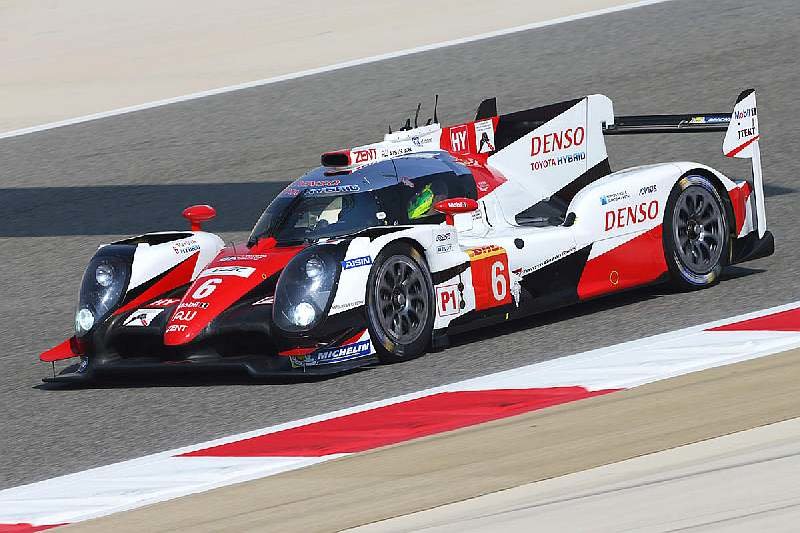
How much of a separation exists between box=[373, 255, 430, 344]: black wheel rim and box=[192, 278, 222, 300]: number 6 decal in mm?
870

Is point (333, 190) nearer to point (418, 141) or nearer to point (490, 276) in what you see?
point (490, 276)

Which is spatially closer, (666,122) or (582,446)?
(582,446)

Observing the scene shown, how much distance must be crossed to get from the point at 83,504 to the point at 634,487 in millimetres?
2068

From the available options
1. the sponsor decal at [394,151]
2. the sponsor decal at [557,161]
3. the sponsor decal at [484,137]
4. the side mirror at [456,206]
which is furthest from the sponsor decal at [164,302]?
the sponsor decal at [557,161]

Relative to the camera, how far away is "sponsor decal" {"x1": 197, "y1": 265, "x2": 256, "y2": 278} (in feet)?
26.6

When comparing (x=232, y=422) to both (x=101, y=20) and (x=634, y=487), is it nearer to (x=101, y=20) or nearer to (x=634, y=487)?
(x=634, y=487)

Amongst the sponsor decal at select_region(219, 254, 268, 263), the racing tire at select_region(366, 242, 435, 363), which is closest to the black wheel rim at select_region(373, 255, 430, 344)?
the racing tire at select_region(366, 242, 435, 363)

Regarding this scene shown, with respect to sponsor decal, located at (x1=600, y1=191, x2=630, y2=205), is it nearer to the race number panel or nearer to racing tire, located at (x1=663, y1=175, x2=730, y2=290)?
racing tire, located at (x1=663, y1=175, x2=730, y2=290)

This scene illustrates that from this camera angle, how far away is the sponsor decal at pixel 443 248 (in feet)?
26.9

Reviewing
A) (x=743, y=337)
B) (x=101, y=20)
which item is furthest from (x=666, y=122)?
(x=101, y=20)

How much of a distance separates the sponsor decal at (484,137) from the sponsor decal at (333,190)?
1.50 m

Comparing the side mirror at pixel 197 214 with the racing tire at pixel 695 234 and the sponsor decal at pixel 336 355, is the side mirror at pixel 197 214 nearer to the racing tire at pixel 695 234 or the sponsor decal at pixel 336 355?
the sponsor decal at pixel 336 355

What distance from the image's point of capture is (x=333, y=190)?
8531mm

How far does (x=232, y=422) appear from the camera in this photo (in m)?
7.12
